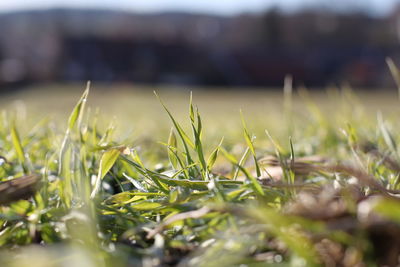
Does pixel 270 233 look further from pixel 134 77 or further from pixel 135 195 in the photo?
pixel 134 77

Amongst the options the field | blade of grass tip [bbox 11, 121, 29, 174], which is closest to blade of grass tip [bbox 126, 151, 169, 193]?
the field

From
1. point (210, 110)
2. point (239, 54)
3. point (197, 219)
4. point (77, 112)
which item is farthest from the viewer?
point (239, 54)

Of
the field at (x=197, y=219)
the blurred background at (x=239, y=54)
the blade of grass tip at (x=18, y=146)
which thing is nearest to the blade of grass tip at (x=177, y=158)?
the field at (x=197, y=219)

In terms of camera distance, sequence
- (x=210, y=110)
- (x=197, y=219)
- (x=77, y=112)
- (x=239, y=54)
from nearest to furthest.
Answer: (x=197, y=219) → (x=77, y=112) → (x=210, y=110) → (x=239, y=54)

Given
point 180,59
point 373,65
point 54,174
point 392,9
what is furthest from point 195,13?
point 54,174

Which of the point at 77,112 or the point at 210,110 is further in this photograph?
the point at 210,110

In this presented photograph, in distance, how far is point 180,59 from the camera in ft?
97.5

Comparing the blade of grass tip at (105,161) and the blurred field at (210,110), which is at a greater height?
the blade of grass tip at (105,161)

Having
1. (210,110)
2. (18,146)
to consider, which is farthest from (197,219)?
(210,110)

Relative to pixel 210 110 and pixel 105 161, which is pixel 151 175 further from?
pixel 210 110

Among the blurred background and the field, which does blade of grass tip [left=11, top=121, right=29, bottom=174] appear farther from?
the blurred background

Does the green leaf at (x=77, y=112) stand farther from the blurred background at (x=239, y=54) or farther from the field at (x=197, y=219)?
the blurred background at (x=239, y=54)

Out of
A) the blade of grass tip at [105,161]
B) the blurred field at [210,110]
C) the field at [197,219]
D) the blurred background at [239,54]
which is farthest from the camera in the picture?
the blurred background at [239,54]

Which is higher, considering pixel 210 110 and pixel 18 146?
pixel 18 146
